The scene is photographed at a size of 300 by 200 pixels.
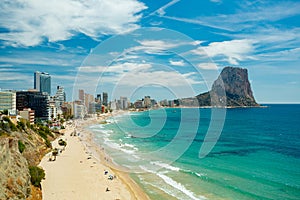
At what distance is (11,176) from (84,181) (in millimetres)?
10787

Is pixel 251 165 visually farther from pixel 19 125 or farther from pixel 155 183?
pixel 19 125

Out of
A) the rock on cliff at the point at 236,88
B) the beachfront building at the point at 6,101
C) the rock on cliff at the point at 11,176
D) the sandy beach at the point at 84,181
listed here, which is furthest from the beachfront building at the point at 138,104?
the rock on cliff at the point at 11,176

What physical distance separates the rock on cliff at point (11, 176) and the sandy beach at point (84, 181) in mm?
4604

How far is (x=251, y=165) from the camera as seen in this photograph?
2783cm

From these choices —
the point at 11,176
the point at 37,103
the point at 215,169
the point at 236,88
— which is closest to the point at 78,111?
the point at 37,103

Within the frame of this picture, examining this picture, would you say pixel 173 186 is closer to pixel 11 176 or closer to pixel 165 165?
pixel 165 165

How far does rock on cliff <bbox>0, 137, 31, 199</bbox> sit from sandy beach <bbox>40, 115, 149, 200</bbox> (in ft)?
15.1

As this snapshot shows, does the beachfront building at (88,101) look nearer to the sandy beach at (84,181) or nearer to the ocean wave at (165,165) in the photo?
the sandy beach at (84,181)

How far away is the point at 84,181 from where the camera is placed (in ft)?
70.1

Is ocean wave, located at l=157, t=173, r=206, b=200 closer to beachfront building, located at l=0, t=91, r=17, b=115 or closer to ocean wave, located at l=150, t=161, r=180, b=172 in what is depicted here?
ocean wave, located at l=150, t=161, r=180, b=172

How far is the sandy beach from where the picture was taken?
1802 centimetres

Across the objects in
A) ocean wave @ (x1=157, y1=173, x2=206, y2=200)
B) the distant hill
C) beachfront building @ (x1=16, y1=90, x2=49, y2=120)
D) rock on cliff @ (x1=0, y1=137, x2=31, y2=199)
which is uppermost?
the distant hill

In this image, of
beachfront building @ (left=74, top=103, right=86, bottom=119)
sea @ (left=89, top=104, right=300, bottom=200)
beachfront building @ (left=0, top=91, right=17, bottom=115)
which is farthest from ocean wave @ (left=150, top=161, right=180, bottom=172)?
beachfront building @ (left=74, top=103, right=86, bottom=119)

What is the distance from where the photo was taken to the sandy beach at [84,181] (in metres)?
18.0
